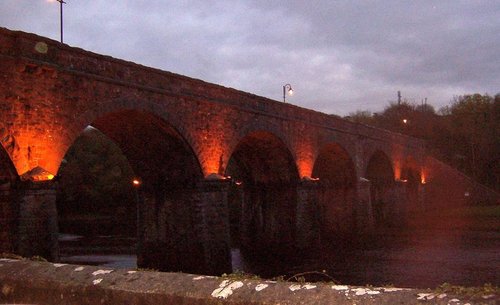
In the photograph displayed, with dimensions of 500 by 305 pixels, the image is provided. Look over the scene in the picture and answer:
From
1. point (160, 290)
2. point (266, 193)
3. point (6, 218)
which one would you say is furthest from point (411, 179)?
point (160, 290)

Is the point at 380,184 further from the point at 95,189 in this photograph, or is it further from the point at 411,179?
the point at 95,189

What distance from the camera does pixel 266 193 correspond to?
26.2 metres

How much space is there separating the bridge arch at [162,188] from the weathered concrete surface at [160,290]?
1213 cm

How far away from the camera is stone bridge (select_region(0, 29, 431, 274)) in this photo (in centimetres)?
1199

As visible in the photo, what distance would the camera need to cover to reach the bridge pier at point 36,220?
38.3 feet

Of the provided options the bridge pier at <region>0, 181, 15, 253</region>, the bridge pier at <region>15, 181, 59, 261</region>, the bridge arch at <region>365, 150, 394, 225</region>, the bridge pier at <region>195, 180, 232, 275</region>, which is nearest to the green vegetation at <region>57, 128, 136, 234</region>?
the bridge arch at <region>365, 150, 394, 225</region>

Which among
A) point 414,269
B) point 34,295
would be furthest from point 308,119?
point 34,295

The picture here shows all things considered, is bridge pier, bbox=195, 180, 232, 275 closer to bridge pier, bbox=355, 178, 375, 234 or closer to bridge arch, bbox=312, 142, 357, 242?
bridge arch, bbox=312, 142, 357, 242

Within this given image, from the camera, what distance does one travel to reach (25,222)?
11.7 metres

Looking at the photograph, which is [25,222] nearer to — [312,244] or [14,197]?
[14,197]

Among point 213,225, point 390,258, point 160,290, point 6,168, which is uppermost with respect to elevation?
point 6,168

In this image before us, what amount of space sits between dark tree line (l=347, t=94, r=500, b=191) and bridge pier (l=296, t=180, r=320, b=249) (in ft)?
122

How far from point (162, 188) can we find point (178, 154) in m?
1.57

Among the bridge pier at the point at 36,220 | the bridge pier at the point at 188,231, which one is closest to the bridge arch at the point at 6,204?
the bridge pier at the point at 36,220
